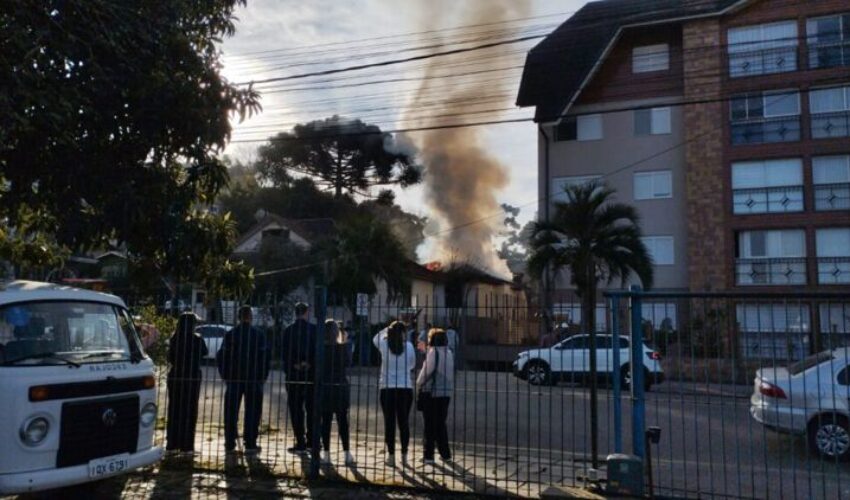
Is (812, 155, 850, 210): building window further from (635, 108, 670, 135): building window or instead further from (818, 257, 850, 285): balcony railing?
(635, 108, 670, 135): building window

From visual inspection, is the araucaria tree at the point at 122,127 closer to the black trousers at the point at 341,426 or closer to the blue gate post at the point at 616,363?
the black trousers at the point at 341,426

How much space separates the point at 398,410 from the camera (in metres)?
8.52

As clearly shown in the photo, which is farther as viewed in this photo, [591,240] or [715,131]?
[715,131]

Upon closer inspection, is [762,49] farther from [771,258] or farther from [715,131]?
[771,258]

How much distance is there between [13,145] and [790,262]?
87.7 feet

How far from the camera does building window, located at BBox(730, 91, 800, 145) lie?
88.5 ft

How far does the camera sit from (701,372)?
650 cm

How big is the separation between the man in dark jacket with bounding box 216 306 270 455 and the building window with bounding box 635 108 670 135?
2472cm

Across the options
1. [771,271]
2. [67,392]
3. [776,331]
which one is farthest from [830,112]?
[67,392]

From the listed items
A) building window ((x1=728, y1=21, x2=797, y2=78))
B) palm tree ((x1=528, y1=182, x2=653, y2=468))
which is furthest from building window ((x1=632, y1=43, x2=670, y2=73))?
palm tree ((x1=528, y1=182, x2=653, y2=468))

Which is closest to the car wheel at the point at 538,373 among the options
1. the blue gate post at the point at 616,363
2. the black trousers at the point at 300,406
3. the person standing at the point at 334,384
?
the blue gate post at the point at 616,363

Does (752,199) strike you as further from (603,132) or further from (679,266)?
(603,132)

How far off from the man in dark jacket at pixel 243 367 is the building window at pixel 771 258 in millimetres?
23682

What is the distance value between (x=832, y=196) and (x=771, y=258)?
3.16 m
